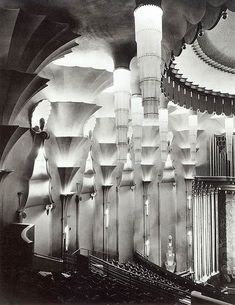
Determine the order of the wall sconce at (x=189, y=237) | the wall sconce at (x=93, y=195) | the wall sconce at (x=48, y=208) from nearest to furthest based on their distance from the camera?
the wall sconce at (x=48, y=208), the wall sconce at (x=93, y=195), the wall sconce at (x=189, y=237)

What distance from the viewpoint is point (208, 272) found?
19359mm

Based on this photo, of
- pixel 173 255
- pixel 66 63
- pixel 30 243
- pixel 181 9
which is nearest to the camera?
pixel 181 9

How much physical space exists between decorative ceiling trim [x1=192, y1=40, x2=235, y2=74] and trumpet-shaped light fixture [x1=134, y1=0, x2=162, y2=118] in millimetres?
4779

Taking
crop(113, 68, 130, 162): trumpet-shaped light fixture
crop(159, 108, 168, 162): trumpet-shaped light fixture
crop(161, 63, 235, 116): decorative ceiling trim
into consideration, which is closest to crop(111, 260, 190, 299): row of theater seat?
crop(159, 108, 168, 162): trumpet-shaped light fixture

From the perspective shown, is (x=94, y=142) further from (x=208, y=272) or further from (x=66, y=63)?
(x=208, y=272)

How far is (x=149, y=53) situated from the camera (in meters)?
3.88

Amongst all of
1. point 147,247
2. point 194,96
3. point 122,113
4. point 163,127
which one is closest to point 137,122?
point 122,113

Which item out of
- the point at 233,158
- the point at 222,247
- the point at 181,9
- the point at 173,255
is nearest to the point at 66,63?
the point at 181,9

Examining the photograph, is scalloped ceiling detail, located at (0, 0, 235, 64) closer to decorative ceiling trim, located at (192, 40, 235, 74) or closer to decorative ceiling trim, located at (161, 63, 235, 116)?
decorative ceiling trim, located at (192, 40, 235, 74)

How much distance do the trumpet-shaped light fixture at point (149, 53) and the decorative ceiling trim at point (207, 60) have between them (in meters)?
4.78

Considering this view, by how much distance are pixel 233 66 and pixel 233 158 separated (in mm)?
10060

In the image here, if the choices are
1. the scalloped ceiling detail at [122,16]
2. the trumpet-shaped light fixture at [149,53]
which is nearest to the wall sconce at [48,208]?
the scalloped ceiling detail at [122,16]

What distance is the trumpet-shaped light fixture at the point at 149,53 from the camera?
388 cm

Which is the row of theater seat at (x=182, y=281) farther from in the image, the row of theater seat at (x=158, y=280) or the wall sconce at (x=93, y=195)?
the wall sconce at (x=93, y=195)
